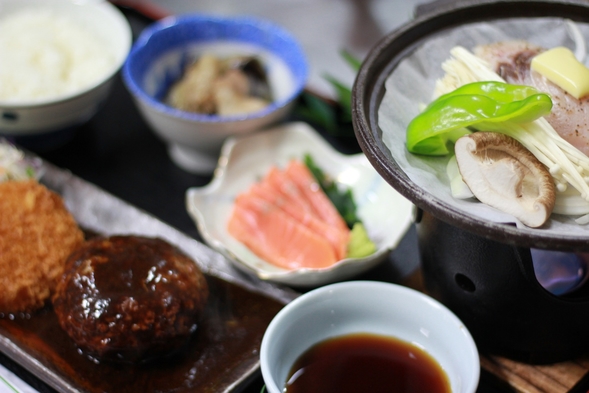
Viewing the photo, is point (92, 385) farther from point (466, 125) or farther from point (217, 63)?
point (217, 63)

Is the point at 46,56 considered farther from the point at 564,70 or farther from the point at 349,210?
the point at 564,70

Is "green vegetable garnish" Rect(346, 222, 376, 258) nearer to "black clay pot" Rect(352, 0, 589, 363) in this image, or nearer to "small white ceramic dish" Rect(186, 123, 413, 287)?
"small white ceramic dish" Rect(186, 123, 413, 287)

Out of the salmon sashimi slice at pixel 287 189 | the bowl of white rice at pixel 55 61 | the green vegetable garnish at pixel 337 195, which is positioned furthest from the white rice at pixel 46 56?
the green vegetable garnish at pixel 337 195

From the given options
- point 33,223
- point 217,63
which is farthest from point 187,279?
point 217,63

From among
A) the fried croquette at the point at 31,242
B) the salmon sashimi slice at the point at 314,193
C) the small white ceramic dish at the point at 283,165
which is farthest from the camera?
the salmon sashimi slice at the point at 314,193

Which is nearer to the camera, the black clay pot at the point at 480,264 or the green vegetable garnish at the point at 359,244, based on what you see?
the black clay pot at the point at 480,264

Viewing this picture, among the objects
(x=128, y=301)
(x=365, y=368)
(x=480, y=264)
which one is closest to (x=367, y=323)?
(x=365, y=368)

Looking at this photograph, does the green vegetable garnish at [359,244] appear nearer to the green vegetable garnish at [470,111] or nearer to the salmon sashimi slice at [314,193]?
the salmon sashimi slice at [314,193]
